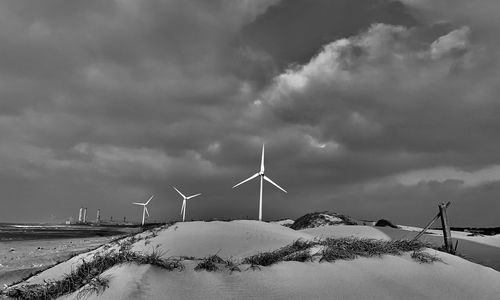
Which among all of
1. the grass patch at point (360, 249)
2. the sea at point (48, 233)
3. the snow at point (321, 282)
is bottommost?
the sea at point (48, 233)

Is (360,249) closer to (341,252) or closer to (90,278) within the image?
(341,252)

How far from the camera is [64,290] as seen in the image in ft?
19.9

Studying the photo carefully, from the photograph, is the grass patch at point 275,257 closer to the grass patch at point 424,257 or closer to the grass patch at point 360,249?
the grass patch at point 360,249

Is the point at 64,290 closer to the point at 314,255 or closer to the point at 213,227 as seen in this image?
the point at 314,255

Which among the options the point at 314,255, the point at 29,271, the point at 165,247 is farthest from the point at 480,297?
the point at 29,271

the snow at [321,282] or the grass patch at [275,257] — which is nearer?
the snow at [321,282]

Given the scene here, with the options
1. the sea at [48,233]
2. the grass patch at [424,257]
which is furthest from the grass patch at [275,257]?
the sea at [48,233]

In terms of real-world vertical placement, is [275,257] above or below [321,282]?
above

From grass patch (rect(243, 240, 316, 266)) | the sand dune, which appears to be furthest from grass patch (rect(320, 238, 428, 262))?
grass patch (rect(243, 240, 316, 266))

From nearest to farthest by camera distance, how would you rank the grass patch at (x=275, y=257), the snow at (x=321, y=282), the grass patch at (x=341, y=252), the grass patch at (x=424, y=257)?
1. the snow at (x=321, y=282)
2. the grass patch at (x=275, y=257)
3. the grass patch at (x=341, y=252)
4. the grass patch at (x=424, y=257)

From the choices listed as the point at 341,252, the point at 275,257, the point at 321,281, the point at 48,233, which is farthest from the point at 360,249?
the point at 48,233

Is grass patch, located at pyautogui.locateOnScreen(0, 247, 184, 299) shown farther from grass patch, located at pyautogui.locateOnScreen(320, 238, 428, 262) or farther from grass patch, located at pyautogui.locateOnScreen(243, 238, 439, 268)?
grass patch, located at pyautogui.locateOnScreen(320, 238, 428, 262)

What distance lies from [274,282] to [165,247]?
648 cm

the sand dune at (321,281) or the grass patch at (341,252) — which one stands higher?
the grass patch at (341,252)
